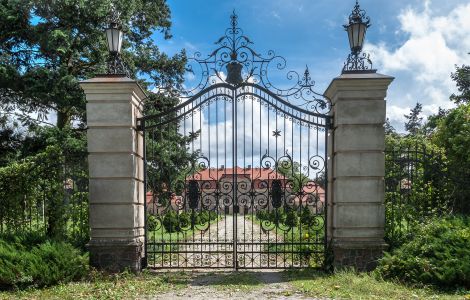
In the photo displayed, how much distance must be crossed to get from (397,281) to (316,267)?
5.11ft

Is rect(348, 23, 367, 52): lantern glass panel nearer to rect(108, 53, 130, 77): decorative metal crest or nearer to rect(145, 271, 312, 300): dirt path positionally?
rect(108, 53, 130, 77): decorative metal crest

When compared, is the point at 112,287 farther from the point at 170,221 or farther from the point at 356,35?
the point at 356,35

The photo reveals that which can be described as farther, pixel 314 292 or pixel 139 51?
pixel 139 51

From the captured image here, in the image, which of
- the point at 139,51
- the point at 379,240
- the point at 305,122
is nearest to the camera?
the point at 379,240

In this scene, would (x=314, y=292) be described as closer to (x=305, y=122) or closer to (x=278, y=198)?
(x=278, y=198)

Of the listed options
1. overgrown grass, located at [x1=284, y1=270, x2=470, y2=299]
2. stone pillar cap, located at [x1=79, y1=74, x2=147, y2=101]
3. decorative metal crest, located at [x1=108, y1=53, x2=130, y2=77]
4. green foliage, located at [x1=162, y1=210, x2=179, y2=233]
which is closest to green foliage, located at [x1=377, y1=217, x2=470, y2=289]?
overgrown grass, located at [x1=284, y1=270, x2=470, y2=299]

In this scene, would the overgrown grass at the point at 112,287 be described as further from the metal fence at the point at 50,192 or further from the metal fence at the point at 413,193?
the metal fence at the point at 413,193

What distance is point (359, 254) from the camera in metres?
7.38

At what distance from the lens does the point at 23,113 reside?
1579cm

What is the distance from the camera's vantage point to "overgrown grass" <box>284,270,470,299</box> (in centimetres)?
602

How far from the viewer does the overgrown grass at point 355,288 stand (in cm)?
602

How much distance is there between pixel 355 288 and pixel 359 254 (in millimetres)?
1074

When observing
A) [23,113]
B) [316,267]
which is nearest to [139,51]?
[23,113]

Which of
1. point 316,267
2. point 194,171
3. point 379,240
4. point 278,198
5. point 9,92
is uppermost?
point 9,92
